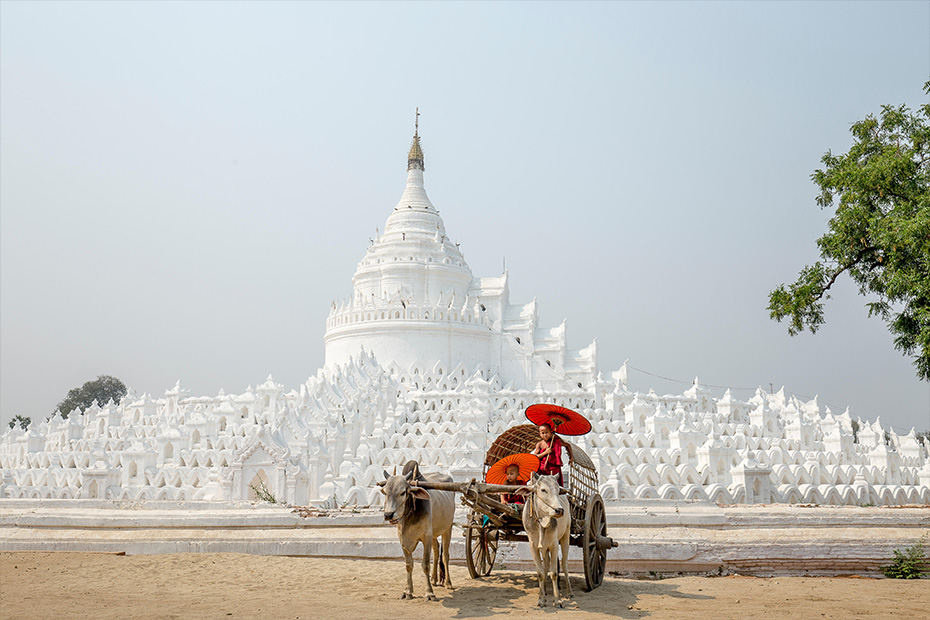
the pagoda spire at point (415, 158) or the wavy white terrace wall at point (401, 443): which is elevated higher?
the pagoda spire at point (415, 158)

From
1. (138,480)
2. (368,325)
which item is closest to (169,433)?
(138,480)

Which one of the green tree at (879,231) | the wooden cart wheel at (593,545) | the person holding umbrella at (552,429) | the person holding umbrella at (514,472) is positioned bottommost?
the wooden cart wheel at (593,545)

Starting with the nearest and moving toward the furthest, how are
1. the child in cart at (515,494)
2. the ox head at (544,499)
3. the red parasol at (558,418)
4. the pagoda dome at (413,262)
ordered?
the ox head at (544,499)
the child in cart at (515,494)
the red parasol at (558,418)
the pagoda dome at (413,262)

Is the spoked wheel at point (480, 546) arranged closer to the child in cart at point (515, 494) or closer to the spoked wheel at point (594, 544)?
the child in cart at point (515, 494)

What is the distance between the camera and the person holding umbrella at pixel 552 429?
9188 mm

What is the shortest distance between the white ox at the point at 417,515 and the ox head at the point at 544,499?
1219 mm

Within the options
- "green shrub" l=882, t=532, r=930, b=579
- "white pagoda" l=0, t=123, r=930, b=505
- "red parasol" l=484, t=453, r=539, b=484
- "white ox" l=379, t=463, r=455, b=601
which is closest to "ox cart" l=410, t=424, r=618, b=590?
"white ox" l=379, t=463, r=455, b=601

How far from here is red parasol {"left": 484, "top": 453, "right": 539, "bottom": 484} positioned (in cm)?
914

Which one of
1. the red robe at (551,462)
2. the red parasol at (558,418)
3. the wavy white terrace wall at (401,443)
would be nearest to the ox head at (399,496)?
the red robe at (551,462)

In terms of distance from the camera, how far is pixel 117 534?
12.6m

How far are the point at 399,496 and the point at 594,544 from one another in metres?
2.69

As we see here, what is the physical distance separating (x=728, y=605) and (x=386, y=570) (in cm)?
472

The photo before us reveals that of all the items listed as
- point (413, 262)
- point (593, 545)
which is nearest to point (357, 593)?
point (593, 545)

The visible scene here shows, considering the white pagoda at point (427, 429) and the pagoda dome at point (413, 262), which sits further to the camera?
the pagoda dome at point (413, 262)
